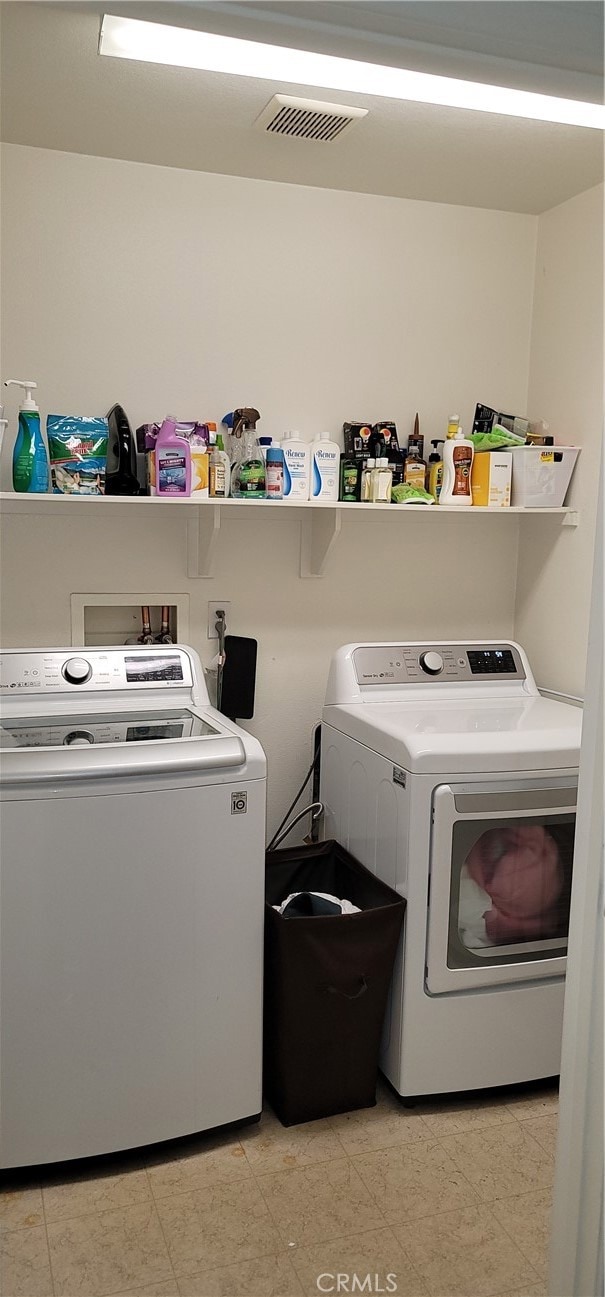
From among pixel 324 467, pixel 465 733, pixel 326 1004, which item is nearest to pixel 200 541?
pixel 324 467

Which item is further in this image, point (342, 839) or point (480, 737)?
point (342, 839)

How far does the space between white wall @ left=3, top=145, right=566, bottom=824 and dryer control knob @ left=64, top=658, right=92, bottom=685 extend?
28 centimetres

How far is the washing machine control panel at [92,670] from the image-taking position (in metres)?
2.45

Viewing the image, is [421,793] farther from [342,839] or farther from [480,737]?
[342,839]

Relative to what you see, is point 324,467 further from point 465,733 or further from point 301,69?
point 301,69

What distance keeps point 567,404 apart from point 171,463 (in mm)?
1297

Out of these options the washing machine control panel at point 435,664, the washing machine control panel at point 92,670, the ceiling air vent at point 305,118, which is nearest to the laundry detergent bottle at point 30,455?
the washing machine control panel at point 92,670

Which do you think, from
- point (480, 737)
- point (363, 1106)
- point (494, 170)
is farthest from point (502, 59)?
point (363, 1106)

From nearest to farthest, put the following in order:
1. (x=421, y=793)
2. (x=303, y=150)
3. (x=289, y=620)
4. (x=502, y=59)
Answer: (x=502, y=59), (x=421, y=793), (x=303, y=150), (x=289, y=620)

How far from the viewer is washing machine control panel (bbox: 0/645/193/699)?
245 centimetres

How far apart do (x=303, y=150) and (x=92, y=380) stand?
85 cm

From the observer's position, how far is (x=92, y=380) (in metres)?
2.71

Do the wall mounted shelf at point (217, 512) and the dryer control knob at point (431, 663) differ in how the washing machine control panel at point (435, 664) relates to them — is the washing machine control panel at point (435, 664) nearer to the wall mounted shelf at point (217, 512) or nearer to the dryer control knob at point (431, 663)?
the dryer control knob at point (431, 663)

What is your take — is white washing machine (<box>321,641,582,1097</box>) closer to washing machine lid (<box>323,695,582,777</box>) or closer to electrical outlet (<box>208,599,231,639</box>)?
washing machine lid (<box>323,695,582,777</box>)
